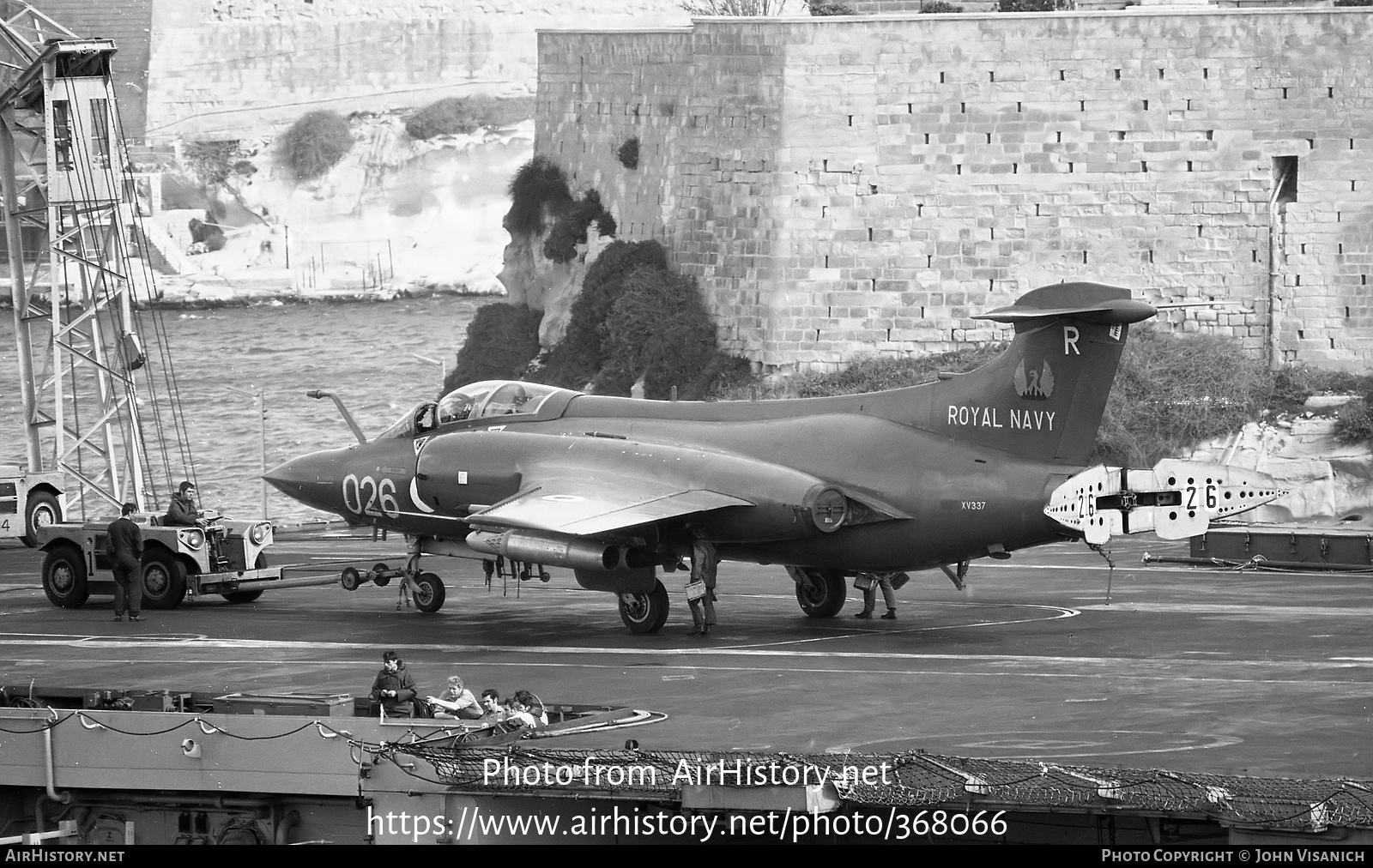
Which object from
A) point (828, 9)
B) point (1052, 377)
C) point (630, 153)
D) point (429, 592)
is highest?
point (828, 9)

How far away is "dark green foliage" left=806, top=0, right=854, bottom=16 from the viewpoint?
5675 centimetres

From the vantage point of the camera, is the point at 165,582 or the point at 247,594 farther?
the point at 247,594

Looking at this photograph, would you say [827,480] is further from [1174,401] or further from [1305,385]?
[1305,385]

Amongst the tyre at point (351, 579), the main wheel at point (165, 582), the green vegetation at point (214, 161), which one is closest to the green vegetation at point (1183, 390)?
the tyre at point (351, 579)

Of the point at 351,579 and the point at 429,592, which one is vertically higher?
the point at 351,579

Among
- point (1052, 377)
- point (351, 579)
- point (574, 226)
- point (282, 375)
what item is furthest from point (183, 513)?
point (282, 375)

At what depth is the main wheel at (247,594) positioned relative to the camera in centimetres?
3106

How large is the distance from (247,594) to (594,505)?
8395mm

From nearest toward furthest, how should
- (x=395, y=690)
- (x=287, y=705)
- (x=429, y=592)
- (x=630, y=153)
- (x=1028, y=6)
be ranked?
(x=395, y=690), (x=287, y=705), (x=429, y=592), (x=1028, y=6), (x=630, y=153)

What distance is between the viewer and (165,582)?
99.3ft

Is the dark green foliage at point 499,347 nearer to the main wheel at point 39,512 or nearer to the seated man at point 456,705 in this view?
the main wheel at point 39,512

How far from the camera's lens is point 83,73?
37.4m
